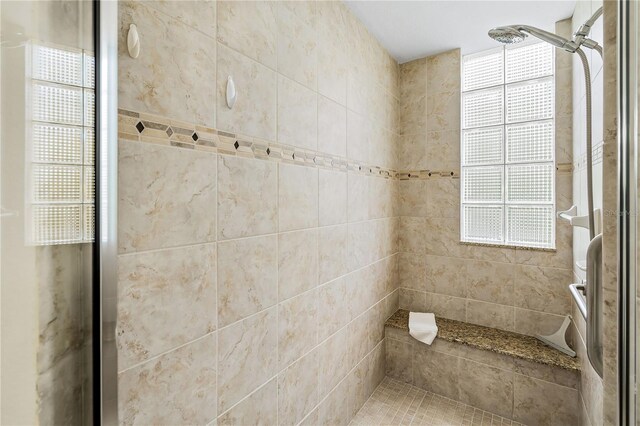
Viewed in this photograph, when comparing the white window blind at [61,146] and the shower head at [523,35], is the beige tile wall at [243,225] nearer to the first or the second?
the white window blind at [61,146]

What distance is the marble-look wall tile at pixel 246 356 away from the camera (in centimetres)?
106

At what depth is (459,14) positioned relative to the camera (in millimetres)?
1891

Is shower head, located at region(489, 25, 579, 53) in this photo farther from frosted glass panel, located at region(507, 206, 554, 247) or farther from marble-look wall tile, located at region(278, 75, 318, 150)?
frosted glass panel, located at region(507, 206, 554, 247)

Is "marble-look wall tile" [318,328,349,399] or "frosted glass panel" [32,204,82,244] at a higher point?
"frosted glass panel" [32,204,82,244]

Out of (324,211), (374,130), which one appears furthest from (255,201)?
(374,130)

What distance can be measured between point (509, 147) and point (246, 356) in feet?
7.37

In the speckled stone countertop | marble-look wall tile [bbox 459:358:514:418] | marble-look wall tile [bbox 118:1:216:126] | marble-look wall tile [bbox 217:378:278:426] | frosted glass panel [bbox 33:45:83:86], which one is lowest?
marble-look wall tile [bbox 459:358:514:418]

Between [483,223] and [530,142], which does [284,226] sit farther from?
[530,142]

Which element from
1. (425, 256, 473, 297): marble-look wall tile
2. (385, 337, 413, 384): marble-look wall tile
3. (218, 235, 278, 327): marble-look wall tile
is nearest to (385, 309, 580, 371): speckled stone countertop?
(385, 337, 413, 384): marble-look wall tile

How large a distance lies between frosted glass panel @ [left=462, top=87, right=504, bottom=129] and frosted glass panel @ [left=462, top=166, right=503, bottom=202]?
1.16 ft

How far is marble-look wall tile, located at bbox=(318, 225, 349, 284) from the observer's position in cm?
158

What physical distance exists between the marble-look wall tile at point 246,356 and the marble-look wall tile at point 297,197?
0.40 m

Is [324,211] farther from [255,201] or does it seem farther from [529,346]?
[529,346]

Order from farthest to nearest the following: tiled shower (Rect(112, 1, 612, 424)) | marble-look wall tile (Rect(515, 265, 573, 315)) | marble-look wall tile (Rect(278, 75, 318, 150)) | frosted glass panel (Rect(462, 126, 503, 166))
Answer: frosted glass panel (Rect(462, 126, 503, 166)) → marble-look wall tile (Rect(515, 265, 573, 315)) → marble-look wall tile (Rect(278, 75, 318, 150)) → tiled shower (Rect(112, 1, 612, 424))
